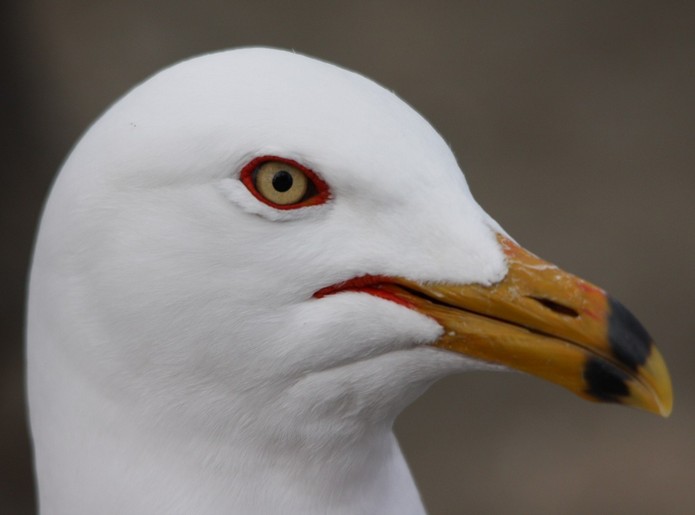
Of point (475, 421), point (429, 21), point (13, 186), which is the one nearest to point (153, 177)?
point (475, 421)

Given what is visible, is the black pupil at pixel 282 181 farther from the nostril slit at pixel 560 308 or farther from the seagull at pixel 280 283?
the nostril slit at pixel 560 308

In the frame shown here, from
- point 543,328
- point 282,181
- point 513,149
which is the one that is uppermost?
point 513,149

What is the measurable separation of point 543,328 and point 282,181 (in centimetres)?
47

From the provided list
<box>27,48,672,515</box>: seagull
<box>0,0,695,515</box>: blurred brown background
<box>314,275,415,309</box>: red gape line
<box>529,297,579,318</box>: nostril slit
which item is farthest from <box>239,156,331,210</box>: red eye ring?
<box>0,0,695,515</box>: blurred brown background

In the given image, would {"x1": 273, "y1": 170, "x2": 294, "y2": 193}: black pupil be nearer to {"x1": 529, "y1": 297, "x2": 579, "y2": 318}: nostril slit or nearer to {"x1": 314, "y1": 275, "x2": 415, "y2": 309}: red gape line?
{"x1": 314, "y1": 275, "x2": 415, "y2": 309}: red gape line

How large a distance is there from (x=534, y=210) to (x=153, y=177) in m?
4.43

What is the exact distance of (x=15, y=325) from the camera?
556 cm

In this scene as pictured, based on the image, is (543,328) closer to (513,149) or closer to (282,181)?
(282,181)

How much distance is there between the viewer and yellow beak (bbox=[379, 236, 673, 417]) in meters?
1.84

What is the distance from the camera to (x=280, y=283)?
1840mm

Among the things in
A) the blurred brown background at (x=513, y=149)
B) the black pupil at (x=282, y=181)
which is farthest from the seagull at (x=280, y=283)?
the blurred brown background at (x=513, y=149)

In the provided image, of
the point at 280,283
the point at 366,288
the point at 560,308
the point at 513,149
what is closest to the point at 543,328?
the point at 560,308

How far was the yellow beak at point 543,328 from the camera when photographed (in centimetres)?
184

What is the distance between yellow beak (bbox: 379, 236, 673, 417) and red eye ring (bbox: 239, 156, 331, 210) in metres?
0.18
